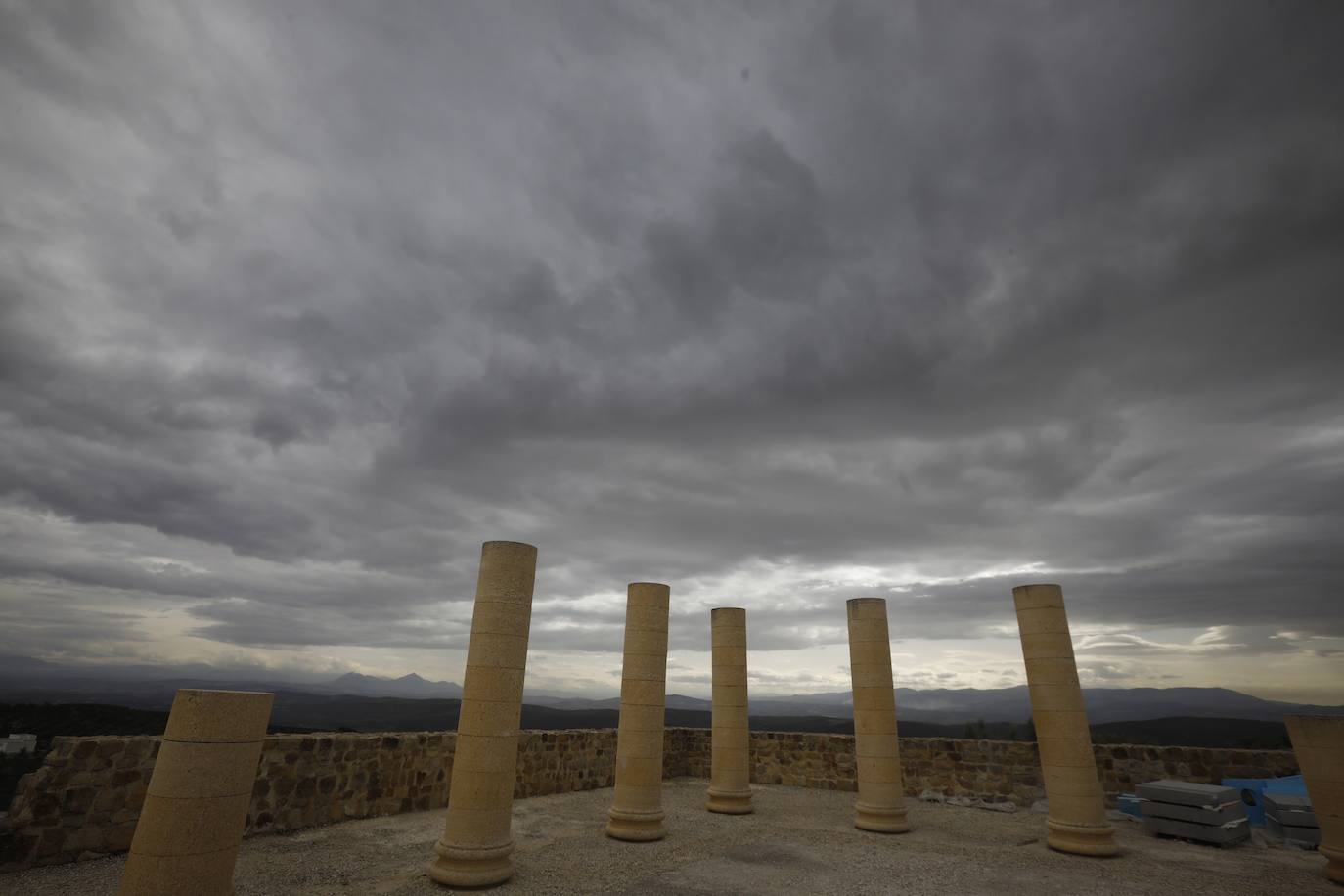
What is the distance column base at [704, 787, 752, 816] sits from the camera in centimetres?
1485

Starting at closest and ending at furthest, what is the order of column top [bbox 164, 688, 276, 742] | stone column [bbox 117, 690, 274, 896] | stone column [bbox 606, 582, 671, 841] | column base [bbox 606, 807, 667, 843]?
stone column [bbox 117, 690, 274, 896]
column top [bbox 164, 688, 276, 742]
column base [bbox 606, 807, 667, 843]
stone column [bbox 606, 582, 671, 841]

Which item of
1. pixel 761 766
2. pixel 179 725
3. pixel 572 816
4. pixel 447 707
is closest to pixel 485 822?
pixel 179 725

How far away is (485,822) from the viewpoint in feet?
30.7

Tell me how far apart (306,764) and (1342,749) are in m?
17.0

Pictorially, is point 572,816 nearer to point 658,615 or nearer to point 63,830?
point 658,615

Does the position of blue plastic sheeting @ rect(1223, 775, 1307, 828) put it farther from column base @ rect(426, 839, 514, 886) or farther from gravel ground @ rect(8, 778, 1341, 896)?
column base @ rect(426, 839, 514, 886)

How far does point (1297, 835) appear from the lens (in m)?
12.0

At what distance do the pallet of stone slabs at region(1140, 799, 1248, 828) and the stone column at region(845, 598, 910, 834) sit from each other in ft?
15.6

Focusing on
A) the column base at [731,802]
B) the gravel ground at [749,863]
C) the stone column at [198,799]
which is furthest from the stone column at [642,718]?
the stone column at [198,799]

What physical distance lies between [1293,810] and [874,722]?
7.44 metres

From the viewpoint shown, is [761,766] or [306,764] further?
[761,766]

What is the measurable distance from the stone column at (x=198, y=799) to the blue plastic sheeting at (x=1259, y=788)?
677 inches

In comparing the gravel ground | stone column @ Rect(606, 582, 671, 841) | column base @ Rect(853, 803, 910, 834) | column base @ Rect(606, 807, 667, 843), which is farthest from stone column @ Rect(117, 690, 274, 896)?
column base @ Rect(853, 803, 910, 834)

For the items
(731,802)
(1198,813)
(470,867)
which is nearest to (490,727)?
(470,867)
